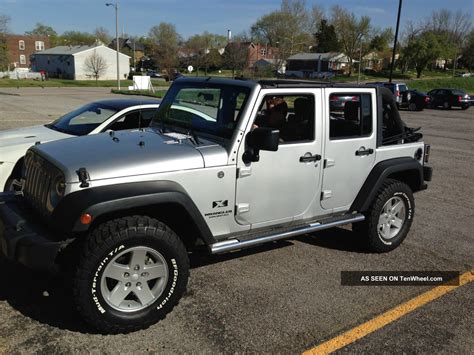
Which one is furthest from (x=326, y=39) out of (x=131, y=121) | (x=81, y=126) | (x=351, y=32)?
(x=81, y=126)

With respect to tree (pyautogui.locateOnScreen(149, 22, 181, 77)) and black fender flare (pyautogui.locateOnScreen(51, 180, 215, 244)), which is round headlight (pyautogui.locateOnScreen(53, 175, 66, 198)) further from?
tree (pyautogui.locateOnScreen(149, 22, 181, 77))

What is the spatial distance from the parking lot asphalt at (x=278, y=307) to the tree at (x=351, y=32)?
92.1 meters

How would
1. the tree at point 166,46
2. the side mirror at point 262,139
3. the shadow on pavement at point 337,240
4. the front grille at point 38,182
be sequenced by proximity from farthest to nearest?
the tree at point 166,46 → the shadow on pavement at point 337,240 → the side mirror at point 262,139 → the front grille at point 38,182

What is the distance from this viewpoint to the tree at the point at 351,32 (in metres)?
93.1

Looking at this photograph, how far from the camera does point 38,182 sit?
367 centimetres

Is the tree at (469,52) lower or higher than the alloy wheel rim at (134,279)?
higher

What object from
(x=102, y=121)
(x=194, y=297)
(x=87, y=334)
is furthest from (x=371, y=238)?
(x=102, y=121)

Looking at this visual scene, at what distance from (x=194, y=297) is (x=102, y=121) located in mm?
3675

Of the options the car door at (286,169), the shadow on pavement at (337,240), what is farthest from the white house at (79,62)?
the car door at (286,169)

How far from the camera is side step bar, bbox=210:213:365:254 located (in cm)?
380

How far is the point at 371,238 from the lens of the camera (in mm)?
4969

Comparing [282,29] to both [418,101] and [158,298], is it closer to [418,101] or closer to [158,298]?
[418,101]

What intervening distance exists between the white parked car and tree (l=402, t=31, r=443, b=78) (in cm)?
7952

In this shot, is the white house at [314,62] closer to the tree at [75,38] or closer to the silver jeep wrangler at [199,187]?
the tree at [75,38]
